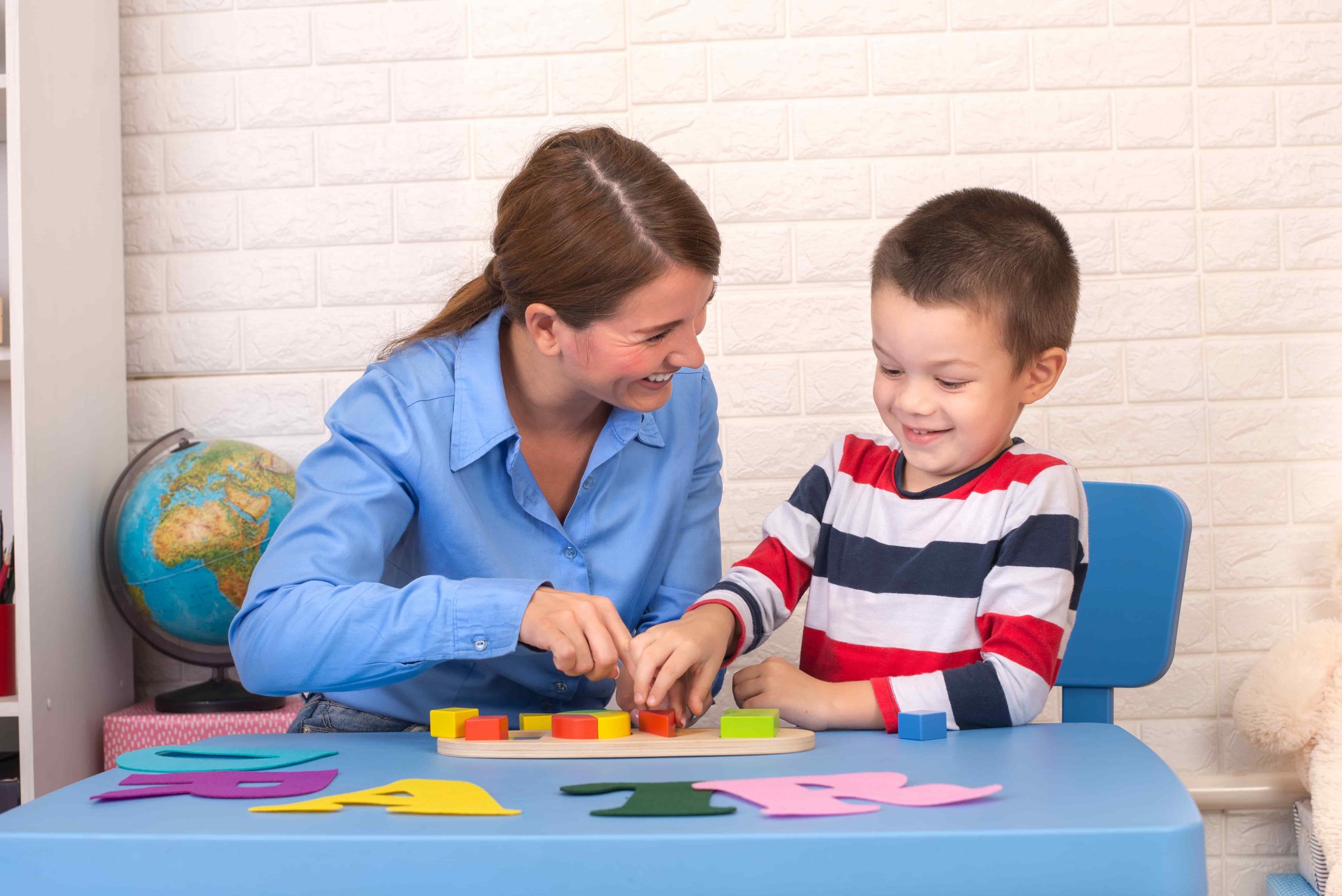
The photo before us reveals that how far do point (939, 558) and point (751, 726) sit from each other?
1.22 feet

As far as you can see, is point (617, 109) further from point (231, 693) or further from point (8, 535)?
point (8, 535)

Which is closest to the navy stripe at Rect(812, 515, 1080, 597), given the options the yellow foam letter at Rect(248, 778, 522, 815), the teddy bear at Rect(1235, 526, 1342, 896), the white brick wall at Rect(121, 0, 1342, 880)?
the yellow foam letter at Rect(248, 778, 522, 815)

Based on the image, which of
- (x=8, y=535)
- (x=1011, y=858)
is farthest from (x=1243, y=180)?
(x=8, y=535)

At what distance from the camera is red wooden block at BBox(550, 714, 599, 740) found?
94 centimetres

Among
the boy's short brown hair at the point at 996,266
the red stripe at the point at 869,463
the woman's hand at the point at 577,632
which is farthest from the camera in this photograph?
the red stripe at the point at 869,463

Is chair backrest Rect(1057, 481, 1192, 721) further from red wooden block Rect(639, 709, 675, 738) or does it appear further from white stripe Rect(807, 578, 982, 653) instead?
red wooden block Rect(639, 709, 675, 738)

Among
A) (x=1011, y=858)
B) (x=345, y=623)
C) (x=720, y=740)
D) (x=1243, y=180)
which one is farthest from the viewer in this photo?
(x=1243, y=180)

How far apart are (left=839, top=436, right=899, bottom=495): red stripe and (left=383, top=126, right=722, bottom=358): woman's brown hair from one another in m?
0.27

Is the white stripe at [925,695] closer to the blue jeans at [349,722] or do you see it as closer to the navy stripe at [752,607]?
the navy stripe at [752,607]

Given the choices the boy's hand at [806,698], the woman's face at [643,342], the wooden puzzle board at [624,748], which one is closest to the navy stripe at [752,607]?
the boy's hand at [806,698]

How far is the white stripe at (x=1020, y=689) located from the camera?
1.04m

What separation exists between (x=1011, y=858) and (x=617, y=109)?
1725 millimetres

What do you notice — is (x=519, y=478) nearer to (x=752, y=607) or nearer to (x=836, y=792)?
(x=752, y=607)

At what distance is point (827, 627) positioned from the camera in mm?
1287
